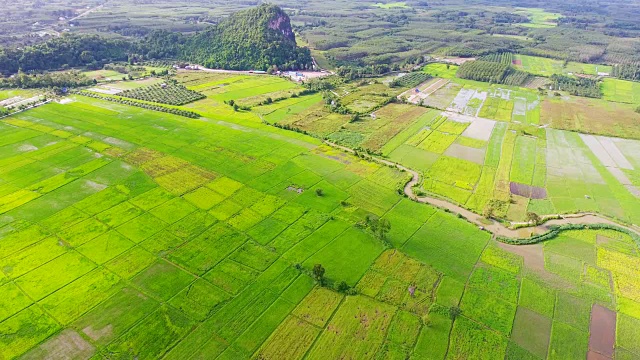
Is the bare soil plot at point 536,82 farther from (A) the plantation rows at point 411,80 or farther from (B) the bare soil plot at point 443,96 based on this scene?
(A) the plantation rows at point 411,80

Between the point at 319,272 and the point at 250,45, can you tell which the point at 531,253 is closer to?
the point at 319,272

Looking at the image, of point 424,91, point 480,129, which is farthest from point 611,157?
point 424,91

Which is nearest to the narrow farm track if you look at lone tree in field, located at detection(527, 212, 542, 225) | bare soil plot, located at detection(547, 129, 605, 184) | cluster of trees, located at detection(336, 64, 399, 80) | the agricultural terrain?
lone tree in field, located at detection(527, 212, 542, 225)

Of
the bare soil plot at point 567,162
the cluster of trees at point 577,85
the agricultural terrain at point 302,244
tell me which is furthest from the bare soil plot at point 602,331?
the cluster of trees at point 577,85

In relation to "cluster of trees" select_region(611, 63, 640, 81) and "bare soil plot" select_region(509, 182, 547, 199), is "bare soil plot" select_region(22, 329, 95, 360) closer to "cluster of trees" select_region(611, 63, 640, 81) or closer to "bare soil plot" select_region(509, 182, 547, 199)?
"bare soil plot" select_region(509, 182, 547, 199)

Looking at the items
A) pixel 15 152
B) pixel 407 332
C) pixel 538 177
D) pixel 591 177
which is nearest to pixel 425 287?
pixel 407 332

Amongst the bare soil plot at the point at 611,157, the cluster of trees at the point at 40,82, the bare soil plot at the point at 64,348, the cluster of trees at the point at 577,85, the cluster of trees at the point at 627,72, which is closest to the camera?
the bare soil plot at the point at 64,348
